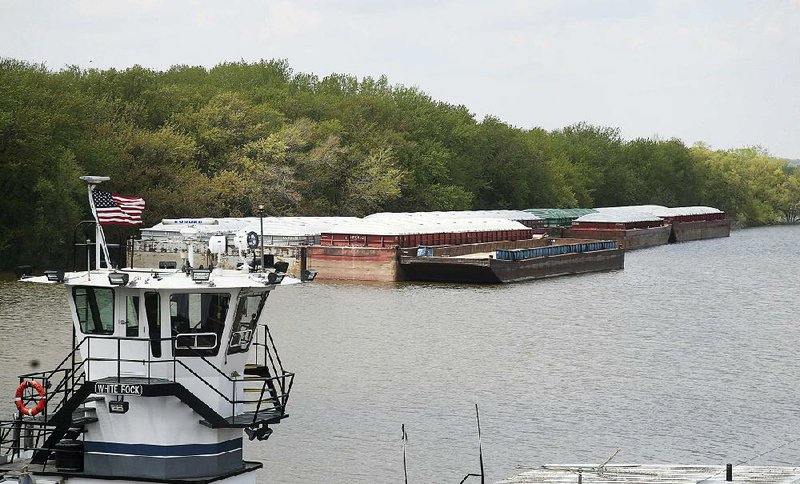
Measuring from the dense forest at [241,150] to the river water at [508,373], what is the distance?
11.5 m

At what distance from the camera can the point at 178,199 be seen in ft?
317

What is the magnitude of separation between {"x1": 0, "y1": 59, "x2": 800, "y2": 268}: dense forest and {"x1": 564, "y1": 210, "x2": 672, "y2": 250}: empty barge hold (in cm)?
1290

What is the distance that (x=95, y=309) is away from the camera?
22781mm

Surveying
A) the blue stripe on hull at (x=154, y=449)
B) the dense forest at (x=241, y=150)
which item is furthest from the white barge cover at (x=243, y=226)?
the blue stripe on hull at (x=154, y=449)

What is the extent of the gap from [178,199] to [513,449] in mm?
64663

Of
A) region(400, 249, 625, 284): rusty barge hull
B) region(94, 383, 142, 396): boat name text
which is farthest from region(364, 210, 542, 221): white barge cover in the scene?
region(94, 383, 142, 396): boat name text

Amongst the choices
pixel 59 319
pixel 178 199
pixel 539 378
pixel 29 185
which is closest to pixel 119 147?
pixel 178 199

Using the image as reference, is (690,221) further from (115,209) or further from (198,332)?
(198,332)

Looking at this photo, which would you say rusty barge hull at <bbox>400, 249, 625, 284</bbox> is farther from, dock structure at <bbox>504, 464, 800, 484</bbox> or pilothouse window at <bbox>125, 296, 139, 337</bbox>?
pilothouse window at <bbox>125, 296, 139, 337</bbox>

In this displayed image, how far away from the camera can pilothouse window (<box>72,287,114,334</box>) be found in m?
22.7

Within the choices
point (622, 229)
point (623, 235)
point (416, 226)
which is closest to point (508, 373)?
point (416, 226)

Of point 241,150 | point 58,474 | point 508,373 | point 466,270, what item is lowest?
point 508,373

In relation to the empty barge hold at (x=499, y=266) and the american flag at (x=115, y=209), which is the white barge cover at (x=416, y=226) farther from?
the american flag at (x=115, y=209)

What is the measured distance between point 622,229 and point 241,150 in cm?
4529
